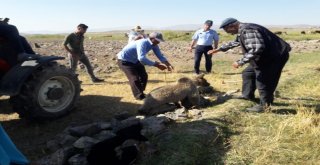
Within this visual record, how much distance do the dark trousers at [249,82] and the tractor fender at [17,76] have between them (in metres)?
3.82

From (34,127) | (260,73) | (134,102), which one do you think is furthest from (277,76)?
(34,127)

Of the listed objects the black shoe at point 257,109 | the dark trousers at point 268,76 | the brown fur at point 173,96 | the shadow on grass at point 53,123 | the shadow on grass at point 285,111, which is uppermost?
the dark trousers at point 268,76

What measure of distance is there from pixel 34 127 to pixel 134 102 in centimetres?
225

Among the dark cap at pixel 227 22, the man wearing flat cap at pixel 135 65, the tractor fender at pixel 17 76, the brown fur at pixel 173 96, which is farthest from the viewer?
the man wearing flat cap at pixel 135 65

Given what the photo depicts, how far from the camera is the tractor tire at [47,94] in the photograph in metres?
6.59

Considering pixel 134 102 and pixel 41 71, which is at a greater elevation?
pixel 41 71

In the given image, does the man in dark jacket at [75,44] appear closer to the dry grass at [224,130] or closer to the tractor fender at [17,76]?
the dry grass at [224,130]

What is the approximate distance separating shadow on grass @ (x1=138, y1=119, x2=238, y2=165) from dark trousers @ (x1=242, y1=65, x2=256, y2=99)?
165cm

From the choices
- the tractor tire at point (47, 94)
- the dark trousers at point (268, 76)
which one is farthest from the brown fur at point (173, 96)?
the tractor tire at point (47, 94)

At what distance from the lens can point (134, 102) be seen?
27.5 ft

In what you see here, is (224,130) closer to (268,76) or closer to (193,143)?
(193,143)

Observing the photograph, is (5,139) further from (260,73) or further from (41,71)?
(260,73)

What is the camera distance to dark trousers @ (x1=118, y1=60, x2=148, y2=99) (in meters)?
8.45

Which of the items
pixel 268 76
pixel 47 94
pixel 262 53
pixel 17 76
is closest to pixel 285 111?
pixel 268 76
